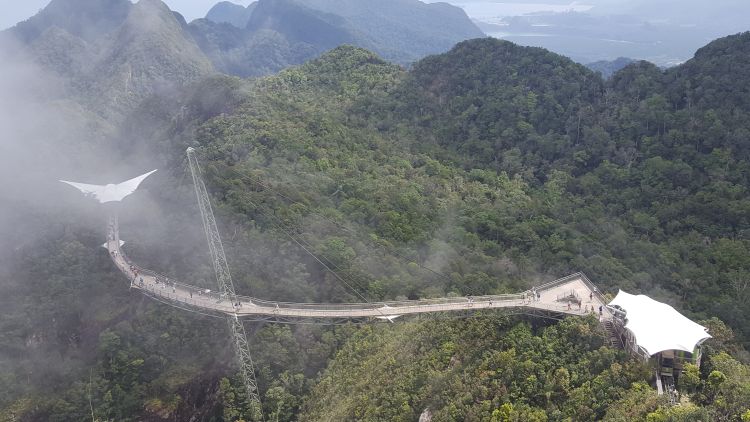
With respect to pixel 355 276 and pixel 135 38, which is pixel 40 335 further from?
pixel 135 38

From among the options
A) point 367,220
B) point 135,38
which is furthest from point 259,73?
point 367,220

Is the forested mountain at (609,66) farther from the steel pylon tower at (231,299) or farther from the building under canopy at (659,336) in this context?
the steel pylon tower at (231,299)

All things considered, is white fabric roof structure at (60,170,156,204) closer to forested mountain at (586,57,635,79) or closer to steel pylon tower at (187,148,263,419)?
steel pylon tower at (187,148,263,419)

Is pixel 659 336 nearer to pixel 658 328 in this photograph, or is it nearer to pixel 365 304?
pixel 658 328

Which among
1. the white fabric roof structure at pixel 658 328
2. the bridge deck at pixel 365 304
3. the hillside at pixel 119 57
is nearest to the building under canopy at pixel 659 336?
the white fabric roof structure at pixel 658 328

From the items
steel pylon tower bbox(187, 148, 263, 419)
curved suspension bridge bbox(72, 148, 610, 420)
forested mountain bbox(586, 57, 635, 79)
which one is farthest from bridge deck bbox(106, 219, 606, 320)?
forested mountain bbox(586, 57, 635, 79)

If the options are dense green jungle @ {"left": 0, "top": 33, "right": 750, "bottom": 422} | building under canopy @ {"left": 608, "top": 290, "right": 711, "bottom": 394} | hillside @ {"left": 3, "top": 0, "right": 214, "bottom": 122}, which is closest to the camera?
building under canopy @ {"left": 608, "top": 290, "right": 711, "bottom": 394}

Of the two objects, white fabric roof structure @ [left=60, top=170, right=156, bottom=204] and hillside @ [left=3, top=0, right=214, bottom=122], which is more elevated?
hillside @ [left=3, top=0, right=214, bottom=122]
